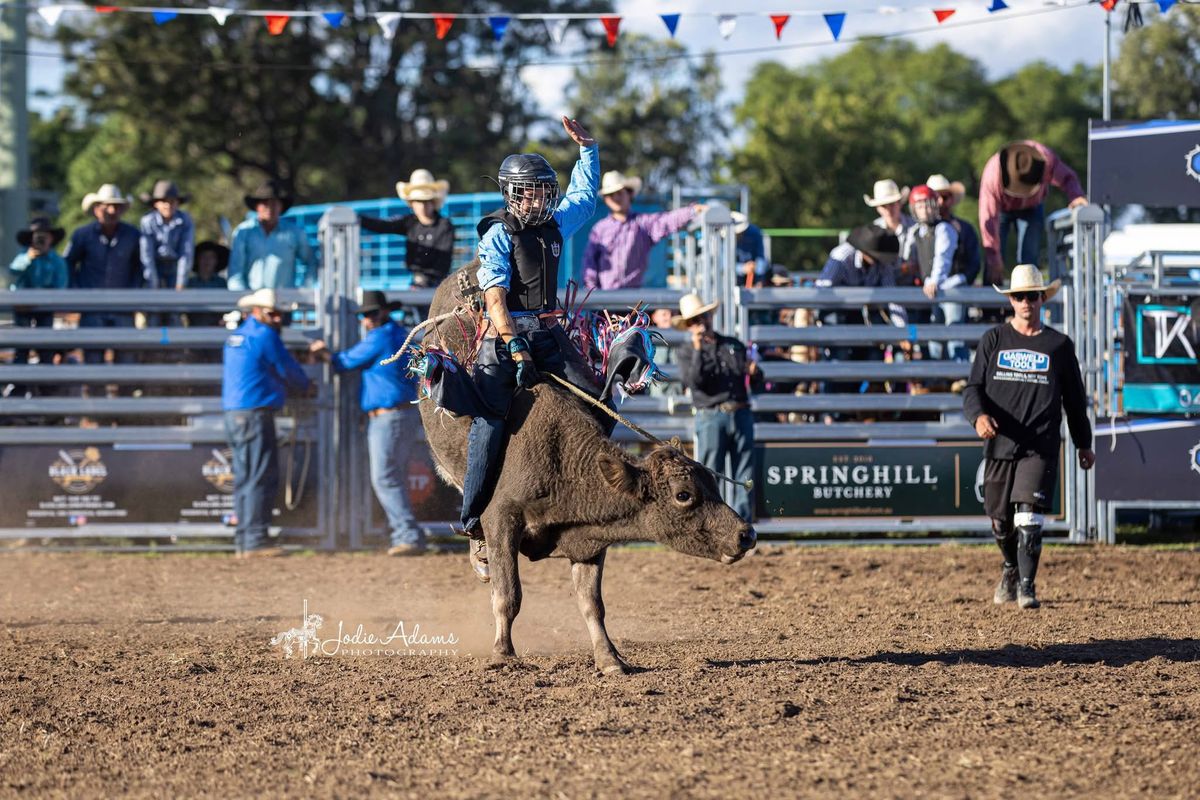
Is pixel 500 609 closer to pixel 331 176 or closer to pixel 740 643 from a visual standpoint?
pixel 740 643

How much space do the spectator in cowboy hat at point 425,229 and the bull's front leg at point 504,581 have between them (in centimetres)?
600

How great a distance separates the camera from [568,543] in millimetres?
7230

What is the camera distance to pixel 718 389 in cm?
1251

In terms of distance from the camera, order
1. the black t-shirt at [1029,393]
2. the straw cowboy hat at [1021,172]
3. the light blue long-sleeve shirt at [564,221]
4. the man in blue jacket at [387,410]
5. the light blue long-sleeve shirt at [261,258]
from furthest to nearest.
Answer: the light blue long-sleeve shirt at [261,258]
the straw cowboy hat at [1021,172]
the man in blue jacket at [387,410]
the black t-shirt at [1029,393]
the light blue long-sleeve shirt at [564,221]

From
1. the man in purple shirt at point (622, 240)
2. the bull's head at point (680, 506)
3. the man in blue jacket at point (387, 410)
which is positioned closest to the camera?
the bull's head at point (680, 506)

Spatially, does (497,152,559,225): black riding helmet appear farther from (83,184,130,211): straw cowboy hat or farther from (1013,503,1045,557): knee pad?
(83,184,130,211): straw cowboy hat

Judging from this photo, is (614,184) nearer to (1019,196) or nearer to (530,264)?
(1019,196)

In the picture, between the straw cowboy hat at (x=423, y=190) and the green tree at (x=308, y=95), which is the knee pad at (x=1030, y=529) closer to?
the straw cowboy hat at (x=423, y=190)

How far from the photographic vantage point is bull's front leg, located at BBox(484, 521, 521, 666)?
728 cm

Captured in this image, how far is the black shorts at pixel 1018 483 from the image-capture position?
31.2 ft

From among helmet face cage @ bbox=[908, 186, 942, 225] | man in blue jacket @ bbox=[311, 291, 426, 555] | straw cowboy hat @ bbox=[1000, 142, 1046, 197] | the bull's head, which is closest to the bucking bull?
the bull's head

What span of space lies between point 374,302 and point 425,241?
2.94ft

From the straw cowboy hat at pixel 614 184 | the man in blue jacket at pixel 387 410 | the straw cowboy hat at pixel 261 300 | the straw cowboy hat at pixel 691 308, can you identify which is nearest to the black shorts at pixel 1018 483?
the straw cowboy hat at pixel 691 308

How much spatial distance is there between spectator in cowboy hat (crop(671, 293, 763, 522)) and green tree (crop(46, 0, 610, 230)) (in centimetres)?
2078
